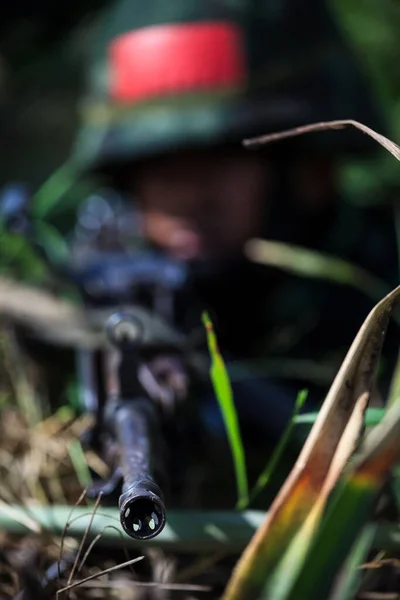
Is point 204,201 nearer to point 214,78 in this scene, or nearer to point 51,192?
point 214,78

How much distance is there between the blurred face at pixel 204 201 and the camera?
1.23 meters

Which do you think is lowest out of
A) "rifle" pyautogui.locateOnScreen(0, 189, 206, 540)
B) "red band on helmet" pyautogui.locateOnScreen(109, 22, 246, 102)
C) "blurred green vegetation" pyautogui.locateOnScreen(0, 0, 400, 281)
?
"blurred green vegetation" pyautogui.locateOnScreen(0, 0, 400, 281)

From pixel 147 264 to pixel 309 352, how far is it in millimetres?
346

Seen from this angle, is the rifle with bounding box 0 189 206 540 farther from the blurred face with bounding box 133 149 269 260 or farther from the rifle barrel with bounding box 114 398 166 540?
the blurred face with bounding box 133 149 269 260

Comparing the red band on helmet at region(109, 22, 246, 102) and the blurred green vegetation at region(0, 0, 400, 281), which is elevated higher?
the red band on helmet at region(109, 22, 246, 102)

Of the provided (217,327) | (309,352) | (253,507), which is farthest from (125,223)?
(253,507)

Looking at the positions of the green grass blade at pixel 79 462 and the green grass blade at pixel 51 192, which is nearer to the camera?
the green grass blade at pixel 79 462

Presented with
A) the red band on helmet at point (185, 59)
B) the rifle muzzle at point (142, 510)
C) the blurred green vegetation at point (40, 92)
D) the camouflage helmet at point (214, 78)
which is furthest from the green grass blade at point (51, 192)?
the rifle muzzle at point (142, 510)

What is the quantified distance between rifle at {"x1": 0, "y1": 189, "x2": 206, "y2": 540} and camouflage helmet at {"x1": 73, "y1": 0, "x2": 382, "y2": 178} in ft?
1.14

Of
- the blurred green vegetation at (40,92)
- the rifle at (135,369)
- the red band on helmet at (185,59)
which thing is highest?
the red band on helmet at (185,59)

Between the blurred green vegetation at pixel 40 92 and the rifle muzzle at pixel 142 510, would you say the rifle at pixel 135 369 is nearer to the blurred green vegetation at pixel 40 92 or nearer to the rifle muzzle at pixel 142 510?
the rifle muzzle at pixel 142 510

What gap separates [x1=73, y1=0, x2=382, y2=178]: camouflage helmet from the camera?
126 cm

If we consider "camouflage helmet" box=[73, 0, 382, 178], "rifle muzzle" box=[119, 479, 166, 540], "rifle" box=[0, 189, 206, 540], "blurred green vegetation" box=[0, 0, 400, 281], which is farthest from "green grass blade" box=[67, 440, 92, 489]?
"blurred green vegetation" box=[0, 0, 400, 281]

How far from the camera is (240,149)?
1.30m
